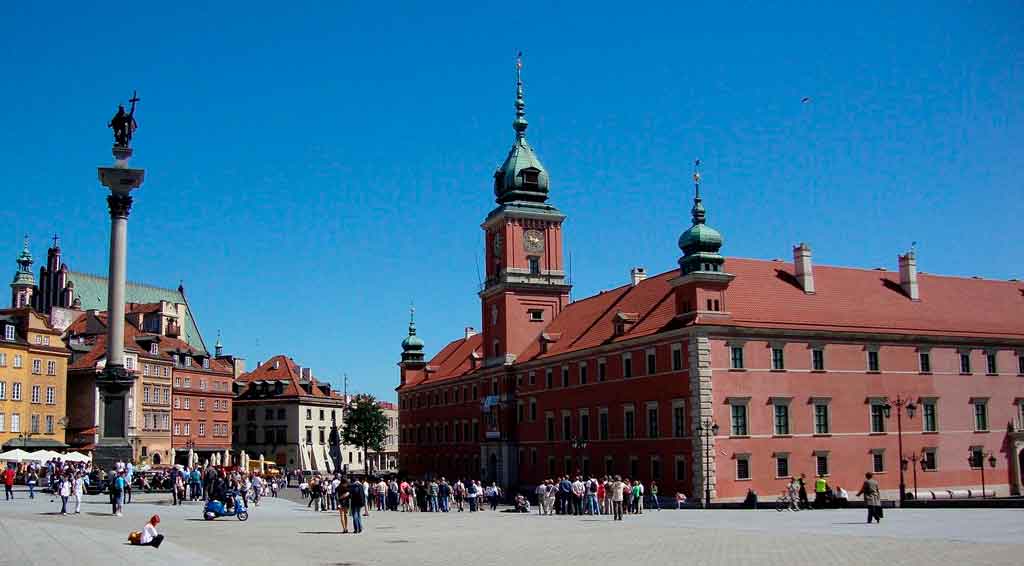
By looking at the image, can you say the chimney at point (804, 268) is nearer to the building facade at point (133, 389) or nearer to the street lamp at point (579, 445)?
the street lamp at point (579, 445)

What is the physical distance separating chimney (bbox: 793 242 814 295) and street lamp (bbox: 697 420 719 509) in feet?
38.8

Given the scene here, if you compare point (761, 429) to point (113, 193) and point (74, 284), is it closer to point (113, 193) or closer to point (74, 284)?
point (113, 193)

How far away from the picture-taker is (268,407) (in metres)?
114

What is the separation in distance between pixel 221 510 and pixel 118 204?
20.3 meters

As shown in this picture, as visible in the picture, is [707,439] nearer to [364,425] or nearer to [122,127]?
[122,127]

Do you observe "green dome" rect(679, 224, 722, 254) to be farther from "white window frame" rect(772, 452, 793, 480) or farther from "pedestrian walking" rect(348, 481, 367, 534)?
"pedestrian walking" rect(348, 481, 367, 534)

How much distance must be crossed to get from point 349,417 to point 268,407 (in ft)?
29.0

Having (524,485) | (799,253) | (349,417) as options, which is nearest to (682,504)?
(799,253)

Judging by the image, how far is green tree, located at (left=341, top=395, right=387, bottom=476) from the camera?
374 ft

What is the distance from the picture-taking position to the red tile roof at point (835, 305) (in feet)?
186

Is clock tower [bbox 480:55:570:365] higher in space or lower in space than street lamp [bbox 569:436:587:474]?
higher

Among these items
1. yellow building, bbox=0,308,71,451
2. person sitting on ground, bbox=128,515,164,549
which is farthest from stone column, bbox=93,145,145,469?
yellow building, bbox=0,308,71,451

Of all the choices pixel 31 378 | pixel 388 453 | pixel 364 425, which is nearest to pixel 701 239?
pixel 31 378

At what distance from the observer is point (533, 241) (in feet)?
264
